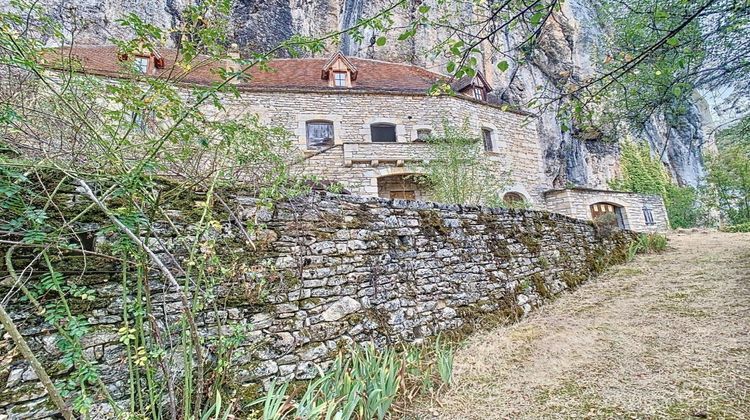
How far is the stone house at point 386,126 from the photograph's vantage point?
903 cm

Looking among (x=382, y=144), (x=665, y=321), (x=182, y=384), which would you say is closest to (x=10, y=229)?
(x=182, y=384)

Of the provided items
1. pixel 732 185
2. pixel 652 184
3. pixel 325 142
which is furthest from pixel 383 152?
pixel 732 185

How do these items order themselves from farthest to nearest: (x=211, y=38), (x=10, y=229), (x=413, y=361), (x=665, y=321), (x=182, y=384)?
(x=665, y=321) → (x=413, y=361) → (x=182, y=384) → (x=211, y=38) → (x=10, y=229)

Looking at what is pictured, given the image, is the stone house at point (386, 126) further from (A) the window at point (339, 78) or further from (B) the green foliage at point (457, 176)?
(B) the green foliage at point (457, 176)

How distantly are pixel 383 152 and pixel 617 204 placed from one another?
845 centimetres

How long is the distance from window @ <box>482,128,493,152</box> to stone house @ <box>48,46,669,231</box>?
0.15 ft

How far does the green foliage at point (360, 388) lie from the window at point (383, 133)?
809 cm

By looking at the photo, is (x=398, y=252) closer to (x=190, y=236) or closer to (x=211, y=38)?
(x=190, y=236)

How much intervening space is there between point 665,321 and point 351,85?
9.48 meters

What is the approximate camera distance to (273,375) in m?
2.30

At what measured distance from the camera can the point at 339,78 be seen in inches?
410

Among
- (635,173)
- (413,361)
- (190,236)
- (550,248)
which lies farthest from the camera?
(635,173)

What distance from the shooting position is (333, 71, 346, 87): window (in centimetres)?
1031

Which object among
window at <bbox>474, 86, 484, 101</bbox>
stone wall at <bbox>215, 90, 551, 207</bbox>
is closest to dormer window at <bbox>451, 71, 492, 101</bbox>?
window at <bbox>474, 86, 484, 101</bbox>
